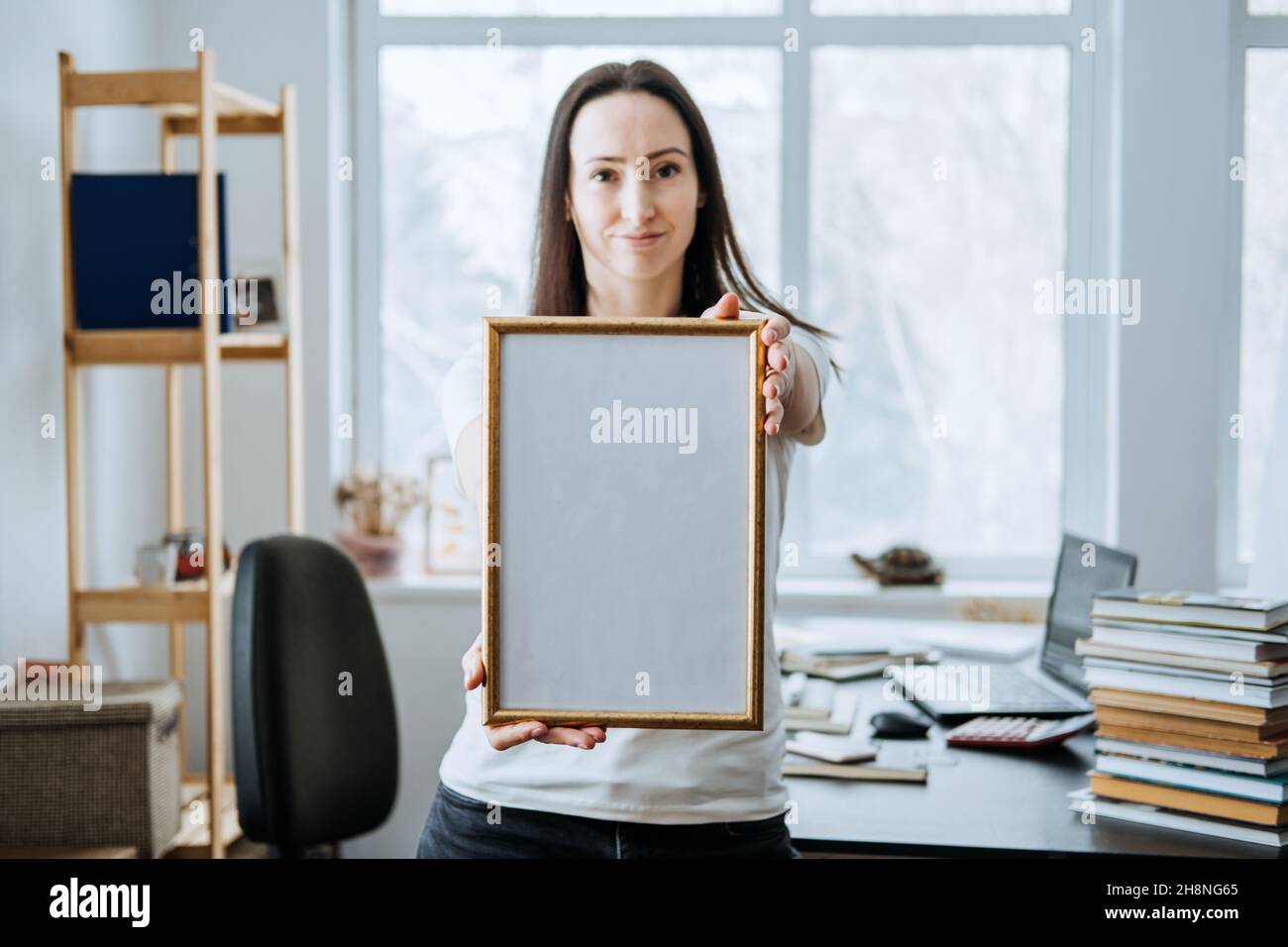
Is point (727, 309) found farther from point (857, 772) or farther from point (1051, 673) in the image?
point (1051, 673)

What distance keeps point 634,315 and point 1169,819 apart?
2.21 feet

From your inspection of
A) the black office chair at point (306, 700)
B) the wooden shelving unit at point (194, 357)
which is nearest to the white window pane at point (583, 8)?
the wooden shelving unit at point (194, 357)

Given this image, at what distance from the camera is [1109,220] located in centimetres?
109

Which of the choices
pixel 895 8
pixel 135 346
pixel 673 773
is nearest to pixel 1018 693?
pixel 673 773

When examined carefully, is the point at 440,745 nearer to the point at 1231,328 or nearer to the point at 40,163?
the point at 40,163

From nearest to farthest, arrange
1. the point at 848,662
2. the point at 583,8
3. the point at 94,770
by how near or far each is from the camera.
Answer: the point at 94,770 → the point at 848,662 → the point at 583,8

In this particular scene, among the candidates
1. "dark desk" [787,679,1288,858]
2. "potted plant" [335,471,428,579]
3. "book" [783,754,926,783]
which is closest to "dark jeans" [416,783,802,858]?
"dark desk" [787,679,1288,858]

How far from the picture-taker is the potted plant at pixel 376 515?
2.35 metres

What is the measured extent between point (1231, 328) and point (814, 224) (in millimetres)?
1635

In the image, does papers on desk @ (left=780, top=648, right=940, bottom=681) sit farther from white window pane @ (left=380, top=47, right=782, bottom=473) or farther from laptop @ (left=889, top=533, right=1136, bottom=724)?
white window pane @ (left=380, top=47, right=782, bottom=473)

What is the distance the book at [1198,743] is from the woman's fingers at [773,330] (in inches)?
24.5

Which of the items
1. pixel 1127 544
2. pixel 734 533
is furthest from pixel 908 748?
pixel 734 533

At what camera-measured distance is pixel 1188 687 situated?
1.02 meters

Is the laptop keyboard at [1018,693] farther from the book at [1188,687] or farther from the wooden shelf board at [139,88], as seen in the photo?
the wooden shelf board at [139,88]
